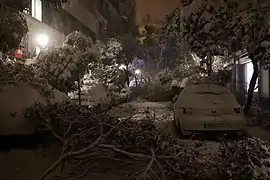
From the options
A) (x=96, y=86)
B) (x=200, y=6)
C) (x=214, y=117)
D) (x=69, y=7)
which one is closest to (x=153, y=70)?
(x=69, y=7)

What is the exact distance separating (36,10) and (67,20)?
8.18 m

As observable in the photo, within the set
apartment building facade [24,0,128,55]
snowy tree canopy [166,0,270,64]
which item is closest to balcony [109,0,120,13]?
apartment building facade [24,0,128,55]

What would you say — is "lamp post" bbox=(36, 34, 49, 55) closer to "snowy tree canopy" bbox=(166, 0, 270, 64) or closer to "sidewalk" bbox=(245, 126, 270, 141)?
"snowy tree canopy" bbox=(166, 0, 270, 64)

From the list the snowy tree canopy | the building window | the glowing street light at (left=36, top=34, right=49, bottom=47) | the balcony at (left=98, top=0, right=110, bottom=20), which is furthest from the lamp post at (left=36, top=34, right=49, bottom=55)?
the balcony at (left=98, top=0, right=110, bottom=20)

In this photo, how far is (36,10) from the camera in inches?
814

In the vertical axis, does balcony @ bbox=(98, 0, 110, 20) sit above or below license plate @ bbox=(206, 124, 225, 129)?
above

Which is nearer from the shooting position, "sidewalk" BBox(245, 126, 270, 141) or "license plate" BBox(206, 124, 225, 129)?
"license plate" BBox(206, 124, 225, 129)

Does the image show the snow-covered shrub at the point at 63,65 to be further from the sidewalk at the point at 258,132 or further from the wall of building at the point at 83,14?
the wall of building at the point at 83,14

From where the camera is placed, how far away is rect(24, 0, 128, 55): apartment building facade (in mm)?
19219

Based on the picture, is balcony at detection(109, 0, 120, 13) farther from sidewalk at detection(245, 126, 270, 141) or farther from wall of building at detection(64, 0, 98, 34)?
sidewalk at detection(245, 126, 270, 141)

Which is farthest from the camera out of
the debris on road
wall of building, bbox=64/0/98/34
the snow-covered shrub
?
wall of building, bbox=64/0/98/34

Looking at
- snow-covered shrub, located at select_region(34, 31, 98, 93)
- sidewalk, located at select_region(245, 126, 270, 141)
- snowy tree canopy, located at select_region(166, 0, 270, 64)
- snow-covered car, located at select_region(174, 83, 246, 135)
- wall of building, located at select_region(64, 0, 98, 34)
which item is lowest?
sidewalk, located at select_region(245, 126, 270, 141)

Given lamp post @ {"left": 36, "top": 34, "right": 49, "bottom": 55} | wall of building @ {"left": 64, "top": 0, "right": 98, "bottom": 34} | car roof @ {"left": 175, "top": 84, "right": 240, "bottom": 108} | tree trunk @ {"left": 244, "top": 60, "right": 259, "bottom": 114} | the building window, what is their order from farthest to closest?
wall of building @ {"left": 64, "top": 0, "right": 98, "bottom": 34}, the building window, lamp post @ {"left": 36, "top": 34, "right": 49, "bottom": 55}, tree trunk @ {"left": 244, "top": 60, "right": 259, "bottom": 114}, car roof @ {"left": 175, "top": 84, "right": 240, "bottom": 108}

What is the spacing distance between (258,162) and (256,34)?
26.7 feet
